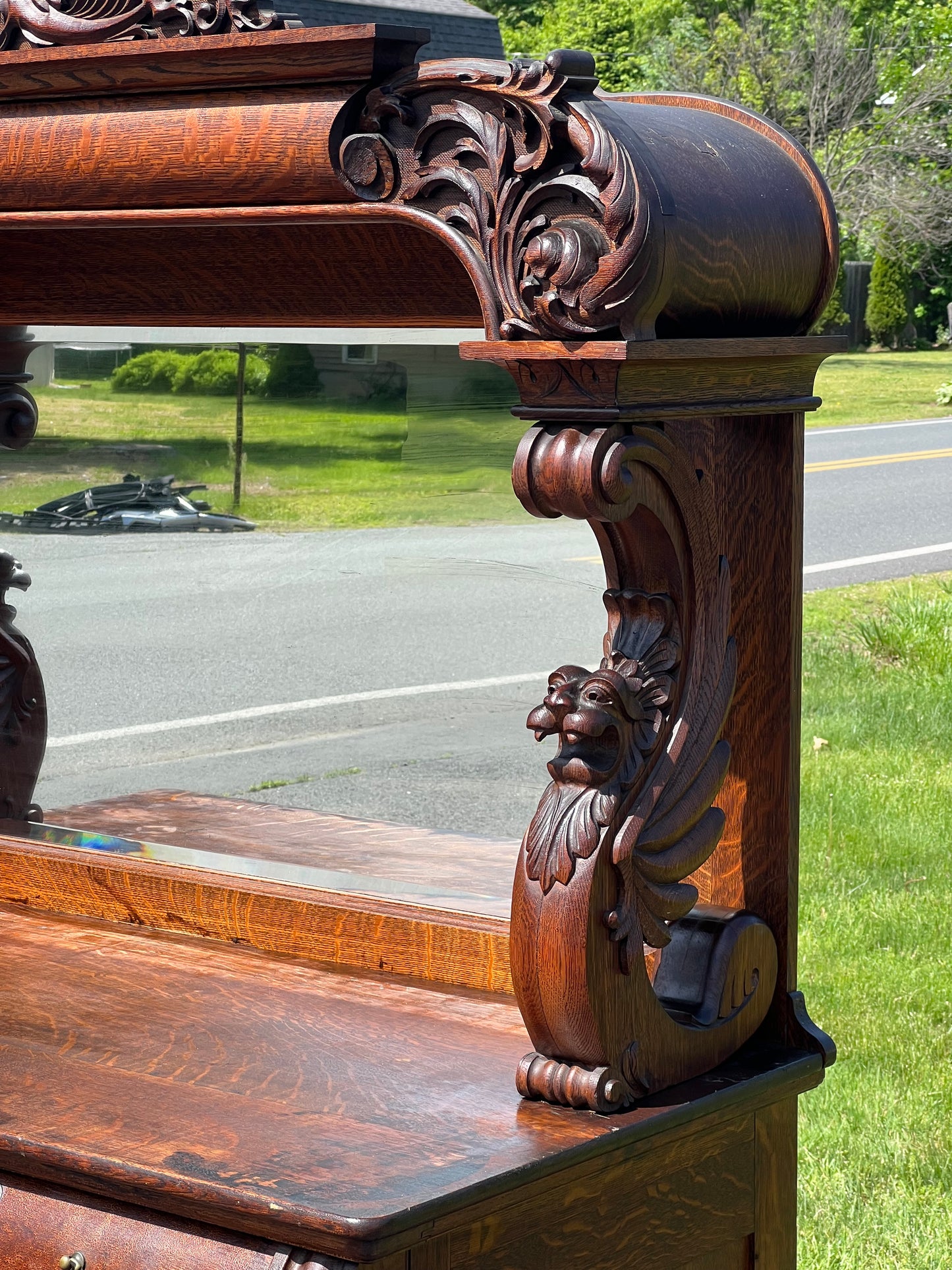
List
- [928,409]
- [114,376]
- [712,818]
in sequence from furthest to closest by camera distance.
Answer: [928,409], [114,376], [712,818]

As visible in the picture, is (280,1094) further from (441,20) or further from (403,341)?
(441,20)

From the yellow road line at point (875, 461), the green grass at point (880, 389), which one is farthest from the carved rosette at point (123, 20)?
the green grass at point (880, 389)

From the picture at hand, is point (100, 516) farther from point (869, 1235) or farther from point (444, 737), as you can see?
point (869, 1235)

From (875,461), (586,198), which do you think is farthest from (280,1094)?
(875,461)

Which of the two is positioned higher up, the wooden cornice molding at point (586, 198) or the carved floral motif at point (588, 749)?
the wooden cornice molding at point (586, 198)

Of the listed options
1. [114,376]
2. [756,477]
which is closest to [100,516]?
[114,376]

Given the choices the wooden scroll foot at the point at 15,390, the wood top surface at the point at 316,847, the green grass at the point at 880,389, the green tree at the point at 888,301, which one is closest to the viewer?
the wood top surface at the point at 316,847

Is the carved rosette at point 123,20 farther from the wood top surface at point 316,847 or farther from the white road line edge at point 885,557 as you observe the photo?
the white road line edge at point 885,557

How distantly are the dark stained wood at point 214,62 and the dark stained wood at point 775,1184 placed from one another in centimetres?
104

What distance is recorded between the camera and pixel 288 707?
228cm

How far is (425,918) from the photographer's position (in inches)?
71.2

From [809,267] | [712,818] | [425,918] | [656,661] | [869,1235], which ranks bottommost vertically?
[869,1235]

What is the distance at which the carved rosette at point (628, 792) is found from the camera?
1349 mm

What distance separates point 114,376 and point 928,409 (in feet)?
46.8
